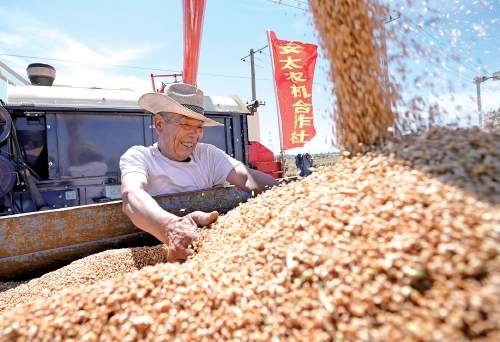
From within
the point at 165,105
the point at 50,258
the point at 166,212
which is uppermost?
the point at 165,105

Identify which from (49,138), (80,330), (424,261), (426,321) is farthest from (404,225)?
(49,138)

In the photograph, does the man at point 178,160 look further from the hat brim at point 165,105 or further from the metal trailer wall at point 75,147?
the metal trailer wall at point 75,147

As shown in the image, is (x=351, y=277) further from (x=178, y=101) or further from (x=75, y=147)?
(x=75, y=147)

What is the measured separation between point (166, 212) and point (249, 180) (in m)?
1.22

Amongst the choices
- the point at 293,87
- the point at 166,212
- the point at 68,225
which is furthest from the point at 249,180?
the point at 293,87

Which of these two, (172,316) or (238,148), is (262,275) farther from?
(238,148)

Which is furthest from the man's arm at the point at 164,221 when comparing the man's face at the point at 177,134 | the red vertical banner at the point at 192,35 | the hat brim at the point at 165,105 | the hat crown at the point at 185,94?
the red vertical banner at the point at 192,35

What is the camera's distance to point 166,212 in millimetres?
1856

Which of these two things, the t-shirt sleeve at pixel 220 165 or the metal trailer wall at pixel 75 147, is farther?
the metal trailer wall at pixel 75 147

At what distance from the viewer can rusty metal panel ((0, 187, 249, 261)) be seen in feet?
6.49

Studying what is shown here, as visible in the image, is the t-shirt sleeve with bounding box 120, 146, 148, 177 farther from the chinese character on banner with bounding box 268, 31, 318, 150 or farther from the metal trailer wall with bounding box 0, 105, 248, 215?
the chinese character on banner with bounding box 268, 31, 318, 150

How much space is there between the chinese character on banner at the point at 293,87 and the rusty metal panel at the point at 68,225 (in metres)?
5.69

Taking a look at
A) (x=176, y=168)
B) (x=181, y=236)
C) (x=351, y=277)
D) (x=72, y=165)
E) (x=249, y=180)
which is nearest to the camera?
(x=351, y=277)

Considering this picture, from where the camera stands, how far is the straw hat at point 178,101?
260cm
